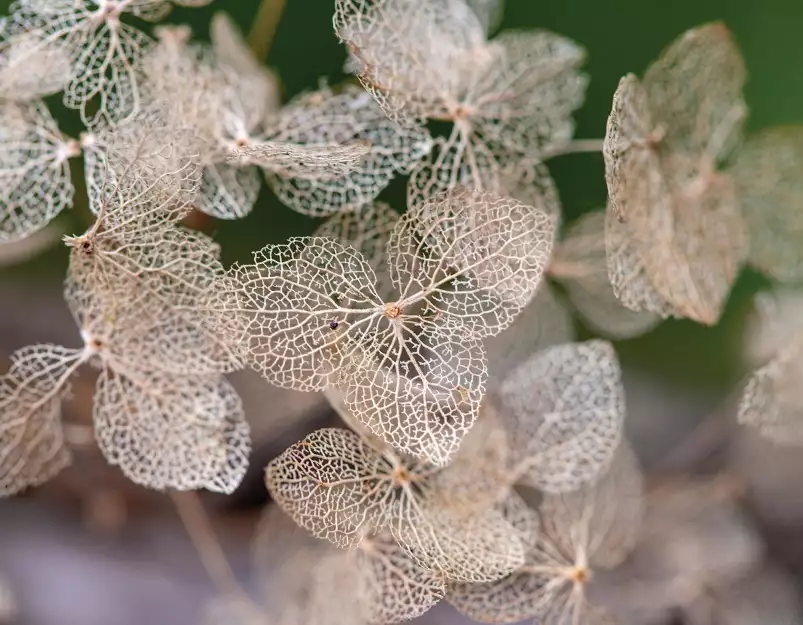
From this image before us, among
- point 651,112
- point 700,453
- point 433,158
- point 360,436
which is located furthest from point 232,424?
point 700,453

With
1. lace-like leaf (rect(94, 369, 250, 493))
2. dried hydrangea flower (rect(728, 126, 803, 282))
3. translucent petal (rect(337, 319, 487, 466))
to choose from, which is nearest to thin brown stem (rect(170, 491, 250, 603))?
lace-like leaf (rect(94, 369, 250, 493))

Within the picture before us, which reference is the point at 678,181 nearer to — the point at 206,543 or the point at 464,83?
the point at 464,83

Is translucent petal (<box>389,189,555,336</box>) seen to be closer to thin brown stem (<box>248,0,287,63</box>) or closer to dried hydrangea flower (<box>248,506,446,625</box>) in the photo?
dried hydrangea flower (<box>248,506,446,625</box>)

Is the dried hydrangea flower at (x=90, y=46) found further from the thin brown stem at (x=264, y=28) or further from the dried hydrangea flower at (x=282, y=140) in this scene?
the thin brown stem at (x=264, y=28)

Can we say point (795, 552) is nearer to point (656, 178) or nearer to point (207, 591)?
point (656, 178)

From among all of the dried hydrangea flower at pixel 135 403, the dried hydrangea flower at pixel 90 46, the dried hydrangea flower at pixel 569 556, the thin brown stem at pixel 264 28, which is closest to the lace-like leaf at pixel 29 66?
the dried hydrangea flower at pixel 90 46

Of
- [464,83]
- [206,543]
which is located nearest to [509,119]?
[464,83]
